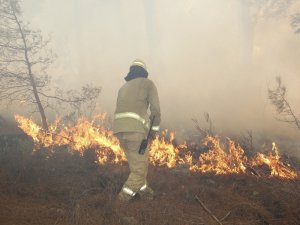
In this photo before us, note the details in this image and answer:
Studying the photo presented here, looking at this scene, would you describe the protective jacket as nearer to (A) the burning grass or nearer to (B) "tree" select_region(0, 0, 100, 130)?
(A) the burning grass

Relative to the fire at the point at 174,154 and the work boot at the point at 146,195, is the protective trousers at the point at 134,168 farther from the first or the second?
the fire at the point at 174,154

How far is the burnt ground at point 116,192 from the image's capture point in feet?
16.2

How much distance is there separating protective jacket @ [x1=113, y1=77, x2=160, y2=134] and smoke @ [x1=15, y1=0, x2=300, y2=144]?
38.2ft

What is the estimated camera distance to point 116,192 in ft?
20.7

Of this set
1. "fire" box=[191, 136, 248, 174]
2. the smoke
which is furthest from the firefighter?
the smoke

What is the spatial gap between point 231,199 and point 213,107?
12.1m

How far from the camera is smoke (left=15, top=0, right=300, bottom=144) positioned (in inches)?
794

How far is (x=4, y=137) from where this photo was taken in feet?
34.2

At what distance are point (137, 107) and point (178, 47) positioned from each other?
1905 centimetres

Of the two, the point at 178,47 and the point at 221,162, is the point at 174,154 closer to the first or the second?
the point at 221,162

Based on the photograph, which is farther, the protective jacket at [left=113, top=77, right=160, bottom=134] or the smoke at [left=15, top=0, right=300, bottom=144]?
the smoke at [left=15, top=0, right=300, bottom=144]

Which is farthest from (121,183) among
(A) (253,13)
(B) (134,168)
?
(A) (253,13)

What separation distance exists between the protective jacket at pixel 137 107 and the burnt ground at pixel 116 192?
1348 mm

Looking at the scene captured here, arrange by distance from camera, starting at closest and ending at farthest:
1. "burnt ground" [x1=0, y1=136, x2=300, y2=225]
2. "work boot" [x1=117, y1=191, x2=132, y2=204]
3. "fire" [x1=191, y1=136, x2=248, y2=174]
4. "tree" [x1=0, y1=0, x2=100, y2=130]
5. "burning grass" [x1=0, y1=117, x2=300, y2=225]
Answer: "burnt ground" [x1=0, y1=136, x2=300, y2=225] → "burning grass" [x1=0, y1=117, x2=300, y2=225] → "work boot" [x1=117, y1=191, x2=132, y2=204] → "fire" [x1=191, y1=136, x2=248, y2=174] → "tree" [x1=0, y1=0, x2=100, y2=130]
